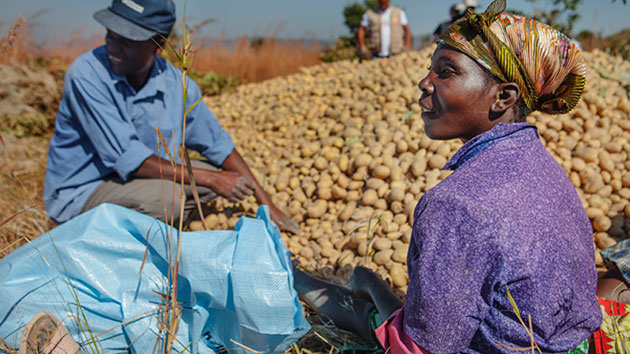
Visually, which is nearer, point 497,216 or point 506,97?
point 497,216

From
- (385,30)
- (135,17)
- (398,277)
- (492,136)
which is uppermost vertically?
(385,30)

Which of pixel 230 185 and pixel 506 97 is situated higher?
pixel 506 97

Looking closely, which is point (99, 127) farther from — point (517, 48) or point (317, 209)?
point (517, 48)

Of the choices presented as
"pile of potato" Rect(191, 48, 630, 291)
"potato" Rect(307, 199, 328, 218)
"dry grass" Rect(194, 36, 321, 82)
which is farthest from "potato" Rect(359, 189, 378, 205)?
"dry grass" Rect(194, 36, 321, 82)

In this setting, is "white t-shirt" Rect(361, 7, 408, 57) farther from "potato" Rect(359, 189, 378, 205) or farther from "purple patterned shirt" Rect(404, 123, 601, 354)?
"purple patterned shirt" Rect(404, 123, 601, 354)

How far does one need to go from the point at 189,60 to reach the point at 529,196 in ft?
2.62

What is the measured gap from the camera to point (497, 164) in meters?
0.95

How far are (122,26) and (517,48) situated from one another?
5.46ft

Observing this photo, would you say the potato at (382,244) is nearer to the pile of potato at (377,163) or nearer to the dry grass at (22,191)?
the pile of potato at (377,163)

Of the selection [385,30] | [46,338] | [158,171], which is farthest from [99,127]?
[385,30]

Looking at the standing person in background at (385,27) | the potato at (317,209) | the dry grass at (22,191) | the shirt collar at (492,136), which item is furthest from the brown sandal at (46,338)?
the standing person in background at (385,27)

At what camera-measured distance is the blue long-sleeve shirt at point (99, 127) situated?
1984 millimetres

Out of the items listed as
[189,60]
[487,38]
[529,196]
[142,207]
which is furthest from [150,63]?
[529,196]

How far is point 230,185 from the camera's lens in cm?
218
